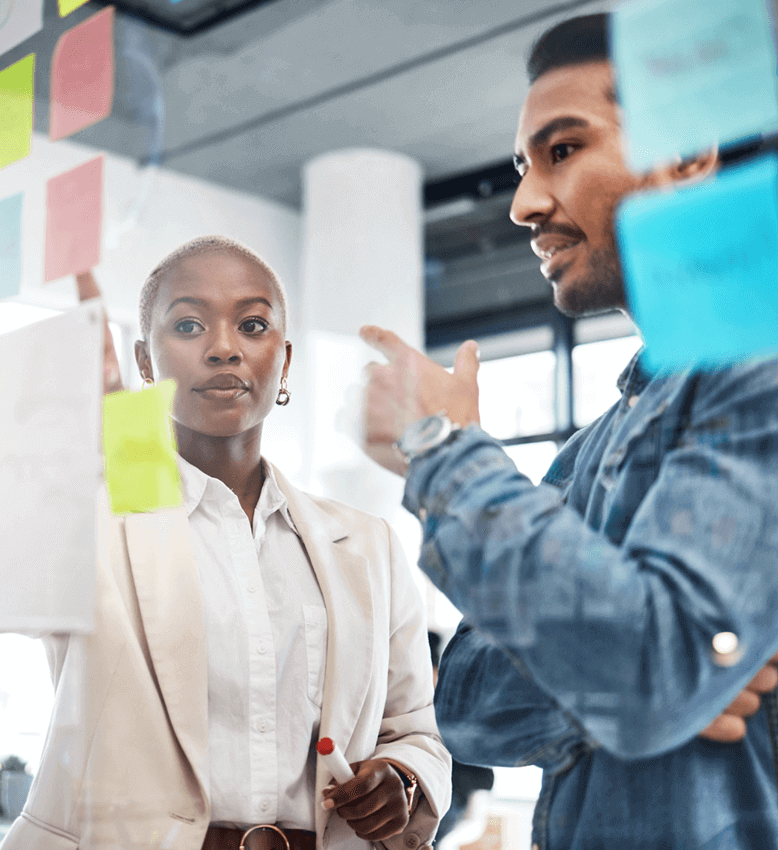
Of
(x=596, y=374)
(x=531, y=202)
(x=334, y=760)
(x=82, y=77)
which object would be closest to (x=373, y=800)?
(x=334, y=760)

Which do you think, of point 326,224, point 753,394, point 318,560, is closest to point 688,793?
point 753,394

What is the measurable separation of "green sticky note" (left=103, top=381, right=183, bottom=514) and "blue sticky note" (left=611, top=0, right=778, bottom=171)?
506 millimetres

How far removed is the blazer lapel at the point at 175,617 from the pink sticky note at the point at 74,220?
320mm

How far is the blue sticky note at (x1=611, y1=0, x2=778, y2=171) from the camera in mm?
645

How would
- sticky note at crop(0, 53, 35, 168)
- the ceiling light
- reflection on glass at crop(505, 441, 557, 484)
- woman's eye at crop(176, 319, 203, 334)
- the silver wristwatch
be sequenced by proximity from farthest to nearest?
sticky note at crop(0, 53, 35, 168) → the ceiling light → woman's eye at crop(176, 319, 203, 334) → reflection on glass at crop(505, 441, 557, 484) → the silver wristwatch

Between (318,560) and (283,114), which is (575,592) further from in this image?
(283,114)

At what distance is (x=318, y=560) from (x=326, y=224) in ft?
1.16

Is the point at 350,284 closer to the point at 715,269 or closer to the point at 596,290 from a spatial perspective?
the point at 596,290

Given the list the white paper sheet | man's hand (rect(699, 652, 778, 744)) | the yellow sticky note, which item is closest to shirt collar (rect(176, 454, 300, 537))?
the white paper sheet

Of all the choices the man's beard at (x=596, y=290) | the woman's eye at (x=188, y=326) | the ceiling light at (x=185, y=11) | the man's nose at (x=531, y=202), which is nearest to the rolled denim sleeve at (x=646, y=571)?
the man's beard at (x=596, y=290)

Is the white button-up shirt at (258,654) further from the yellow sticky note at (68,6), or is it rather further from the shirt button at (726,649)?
the yellow sticky note at (68,6)

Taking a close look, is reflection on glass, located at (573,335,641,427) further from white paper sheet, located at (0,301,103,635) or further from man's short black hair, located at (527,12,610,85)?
white paper sheet, located at (0,301,103,635)

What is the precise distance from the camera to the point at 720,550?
0.61 metres

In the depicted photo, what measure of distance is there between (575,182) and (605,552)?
0.31 meters
